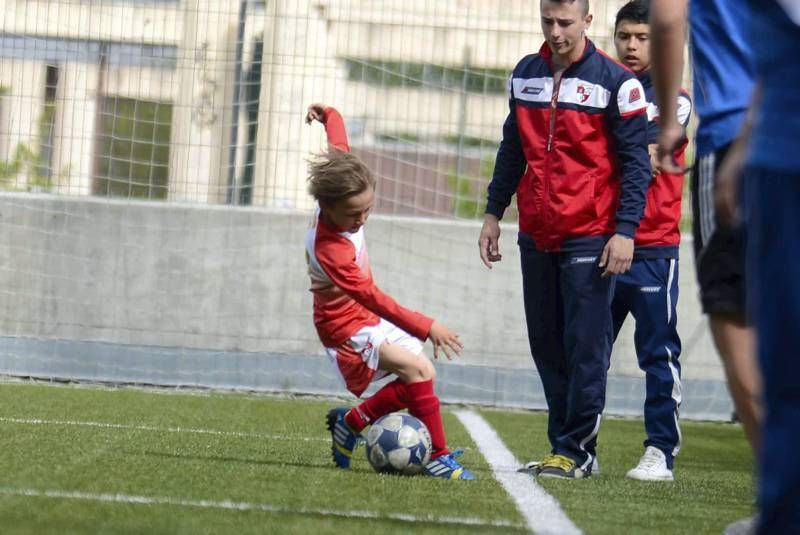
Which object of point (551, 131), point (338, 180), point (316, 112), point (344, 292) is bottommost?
point (344, 292)

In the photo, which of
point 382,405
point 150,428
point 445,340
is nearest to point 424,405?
point 382,405

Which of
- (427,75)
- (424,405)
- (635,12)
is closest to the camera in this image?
(424,405)

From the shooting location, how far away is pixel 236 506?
4.45m

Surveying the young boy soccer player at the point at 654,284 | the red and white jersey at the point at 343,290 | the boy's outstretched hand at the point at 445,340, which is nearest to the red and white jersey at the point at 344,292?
the red and white jersey at the point at 343,290

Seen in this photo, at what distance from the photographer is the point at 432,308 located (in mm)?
10734

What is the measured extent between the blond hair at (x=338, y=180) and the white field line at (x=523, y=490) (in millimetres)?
1348

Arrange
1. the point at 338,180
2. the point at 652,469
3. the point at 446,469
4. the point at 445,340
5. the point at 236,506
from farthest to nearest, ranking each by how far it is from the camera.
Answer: the point at 652,469
the point at 338,180
the point at 446,469
the point at 445,340
the point at 236,506

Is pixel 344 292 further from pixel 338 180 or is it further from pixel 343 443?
pixel 343 443

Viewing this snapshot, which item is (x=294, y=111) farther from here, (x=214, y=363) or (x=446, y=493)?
(x=446, y=493)

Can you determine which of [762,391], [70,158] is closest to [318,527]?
[762,391]

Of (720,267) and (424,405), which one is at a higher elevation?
(720,267)

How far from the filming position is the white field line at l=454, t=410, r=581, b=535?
442 cm

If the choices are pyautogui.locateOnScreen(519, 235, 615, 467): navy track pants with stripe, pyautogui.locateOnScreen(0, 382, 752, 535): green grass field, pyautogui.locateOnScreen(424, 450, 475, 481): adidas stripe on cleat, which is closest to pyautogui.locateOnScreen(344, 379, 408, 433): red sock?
pyautogui.locateOnScreen(0, 382, 752, 535): green grass field

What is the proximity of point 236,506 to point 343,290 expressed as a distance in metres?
1.56
